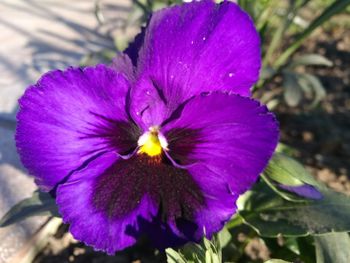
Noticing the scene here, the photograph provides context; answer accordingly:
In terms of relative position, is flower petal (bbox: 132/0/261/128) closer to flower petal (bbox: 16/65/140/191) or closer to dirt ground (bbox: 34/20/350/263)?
flower petal (bbox: 16/65/140/191)

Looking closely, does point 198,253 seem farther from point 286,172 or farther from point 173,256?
point 286,172

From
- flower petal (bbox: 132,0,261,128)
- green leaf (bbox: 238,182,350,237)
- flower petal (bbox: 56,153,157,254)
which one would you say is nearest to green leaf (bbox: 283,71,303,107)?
green leaf (bbox: 238,182,350,237)

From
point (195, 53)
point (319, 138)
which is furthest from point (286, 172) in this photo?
point (319, 138)

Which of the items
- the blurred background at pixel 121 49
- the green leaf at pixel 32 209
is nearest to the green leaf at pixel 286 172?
the blurred background at pixel 121 49

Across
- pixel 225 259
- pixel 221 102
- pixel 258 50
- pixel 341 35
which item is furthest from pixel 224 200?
pixel 341 35

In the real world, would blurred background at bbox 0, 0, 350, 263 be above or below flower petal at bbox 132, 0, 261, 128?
below
